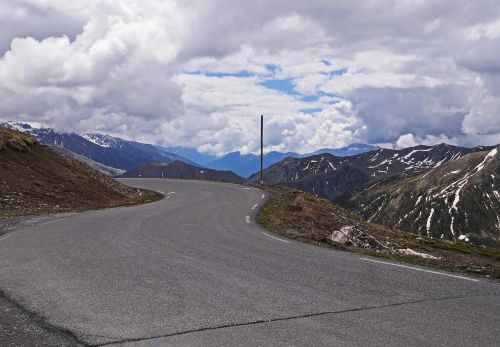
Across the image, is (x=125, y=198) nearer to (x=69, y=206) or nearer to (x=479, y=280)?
(x=69, y=206)

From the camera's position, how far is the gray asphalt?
247 inches

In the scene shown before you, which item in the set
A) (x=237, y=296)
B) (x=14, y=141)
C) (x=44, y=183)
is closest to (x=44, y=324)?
(x=237, y=296)

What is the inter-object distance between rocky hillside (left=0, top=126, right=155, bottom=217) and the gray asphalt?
16117 mm

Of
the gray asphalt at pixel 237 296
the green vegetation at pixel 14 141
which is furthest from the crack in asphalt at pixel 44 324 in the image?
the green vegetation at pixel 14 141

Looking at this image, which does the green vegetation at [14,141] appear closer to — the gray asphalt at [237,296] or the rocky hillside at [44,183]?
the rocky hillside at [44,183]

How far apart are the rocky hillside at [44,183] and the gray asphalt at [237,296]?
16117mm

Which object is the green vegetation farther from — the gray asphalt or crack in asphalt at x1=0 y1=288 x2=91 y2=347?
crack in asphalt at x1=0 y1=288 x2=91 y2=347

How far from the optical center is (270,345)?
19.3 feet

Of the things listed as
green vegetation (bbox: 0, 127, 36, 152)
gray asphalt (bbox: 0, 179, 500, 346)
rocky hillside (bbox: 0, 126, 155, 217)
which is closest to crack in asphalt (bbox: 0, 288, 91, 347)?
gray asphalt (bbox: 0, 179, 500, 346)

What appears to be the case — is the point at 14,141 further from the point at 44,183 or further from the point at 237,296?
the point at 237,296

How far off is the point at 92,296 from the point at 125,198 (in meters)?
31.1

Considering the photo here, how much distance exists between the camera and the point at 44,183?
34.1 meters

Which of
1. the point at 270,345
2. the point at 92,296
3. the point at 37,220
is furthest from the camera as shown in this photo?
the point at 37,220

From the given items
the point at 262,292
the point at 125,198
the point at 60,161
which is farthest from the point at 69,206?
the point at 262,292
